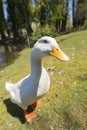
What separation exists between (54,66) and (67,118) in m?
2.71

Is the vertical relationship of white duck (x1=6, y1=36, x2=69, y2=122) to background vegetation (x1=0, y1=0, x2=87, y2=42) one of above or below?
above

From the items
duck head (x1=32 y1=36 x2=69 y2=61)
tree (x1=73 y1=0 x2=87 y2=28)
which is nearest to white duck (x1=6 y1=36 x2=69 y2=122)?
duck head (x1=32 y1=36 x2=69 y2=61)

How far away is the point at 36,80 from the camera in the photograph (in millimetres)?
4551

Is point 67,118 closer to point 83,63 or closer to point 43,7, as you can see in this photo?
point 83,63

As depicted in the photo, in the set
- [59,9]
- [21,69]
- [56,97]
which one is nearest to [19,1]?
[59,9]

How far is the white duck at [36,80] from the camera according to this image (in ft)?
13.1

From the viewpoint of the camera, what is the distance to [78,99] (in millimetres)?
5438

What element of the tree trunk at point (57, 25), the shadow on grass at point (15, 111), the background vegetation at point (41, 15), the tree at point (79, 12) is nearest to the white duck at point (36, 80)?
the shadow on grass at point (15, 111)

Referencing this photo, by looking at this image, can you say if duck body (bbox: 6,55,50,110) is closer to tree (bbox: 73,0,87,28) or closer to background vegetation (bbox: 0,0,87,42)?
background vegetation (bbox: 0,0,87,42)

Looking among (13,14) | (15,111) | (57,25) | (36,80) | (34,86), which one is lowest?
(57,25)

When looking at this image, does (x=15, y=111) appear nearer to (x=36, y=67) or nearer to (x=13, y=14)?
(x=36, y=67)

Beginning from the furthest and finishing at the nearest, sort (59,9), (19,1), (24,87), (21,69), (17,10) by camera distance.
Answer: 1. (17,10)
2. (19,1)
3. (59,9)
4. (21,69)
5. (24,87)

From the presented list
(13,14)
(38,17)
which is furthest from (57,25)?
(13,14)

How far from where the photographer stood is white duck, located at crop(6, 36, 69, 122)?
399 centimetres
